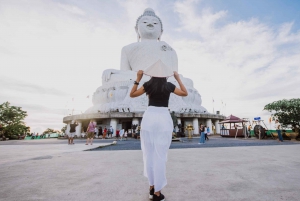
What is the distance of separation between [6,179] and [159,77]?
229 centimetres

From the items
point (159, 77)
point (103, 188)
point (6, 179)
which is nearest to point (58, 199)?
point (103, 188)

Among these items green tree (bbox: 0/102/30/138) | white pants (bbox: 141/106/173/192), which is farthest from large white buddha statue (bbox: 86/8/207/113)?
white pants (bbox: 141/106/173/192)

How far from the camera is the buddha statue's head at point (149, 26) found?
2511 cm

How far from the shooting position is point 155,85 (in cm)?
200

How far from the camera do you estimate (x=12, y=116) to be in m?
24.7

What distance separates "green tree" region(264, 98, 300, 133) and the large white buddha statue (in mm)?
9195

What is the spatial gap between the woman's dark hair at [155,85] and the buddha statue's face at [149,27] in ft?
81.6

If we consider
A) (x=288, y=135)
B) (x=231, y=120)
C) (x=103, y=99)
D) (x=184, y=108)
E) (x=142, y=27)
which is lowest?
(x=288, y=135)

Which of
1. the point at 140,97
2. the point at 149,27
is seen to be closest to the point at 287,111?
the point at 140,97

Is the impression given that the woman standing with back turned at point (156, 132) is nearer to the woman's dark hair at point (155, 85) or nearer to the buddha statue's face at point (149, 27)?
the woman's dark hair at point (155, 85)

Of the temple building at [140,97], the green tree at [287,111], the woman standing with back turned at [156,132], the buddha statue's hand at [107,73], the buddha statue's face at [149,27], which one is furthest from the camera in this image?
the buddha statue's face at [149,27]

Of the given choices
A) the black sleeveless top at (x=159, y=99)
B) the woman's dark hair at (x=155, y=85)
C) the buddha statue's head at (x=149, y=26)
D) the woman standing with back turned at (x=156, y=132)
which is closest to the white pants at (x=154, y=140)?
the woman standing with back turned at (x=156, y=132)

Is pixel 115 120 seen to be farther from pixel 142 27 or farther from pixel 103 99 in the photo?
pixel 142 27

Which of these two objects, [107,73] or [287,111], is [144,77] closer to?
[107,73]
